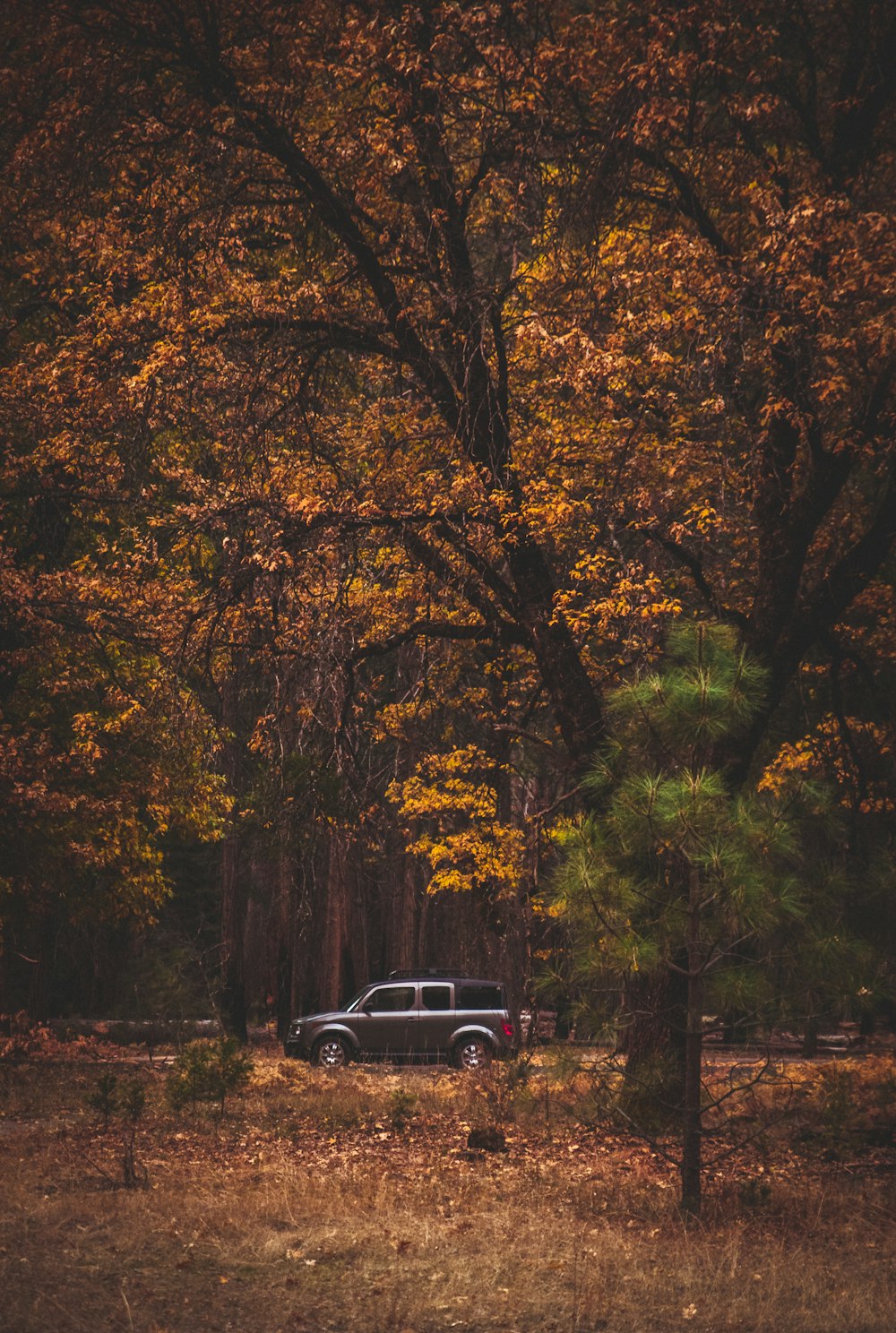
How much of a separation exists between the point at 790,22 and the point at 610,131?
8.99 feet

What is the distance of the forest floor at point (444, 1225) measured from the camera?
23.5ft

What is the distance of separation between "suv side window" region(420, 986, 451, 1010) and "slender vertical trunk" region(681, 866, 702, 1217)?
15316 millimetres

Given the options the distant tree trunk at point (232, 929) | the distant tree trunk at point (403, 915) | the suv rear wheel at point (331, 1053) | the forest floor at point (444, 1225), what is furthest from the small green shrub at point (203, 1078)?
the distant tree trunk at point (403, 915)

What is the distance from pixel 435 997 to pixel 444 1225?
51.1ft

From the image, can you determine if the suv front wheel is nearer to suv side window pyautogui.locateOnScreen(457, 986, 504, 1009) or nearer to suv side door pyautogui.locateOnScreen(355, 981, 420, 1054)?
suv side window pyautogui.locateOnScreen(457, 986, 504, 1009)

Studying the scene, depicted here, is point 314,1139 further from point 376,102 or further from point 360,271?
point 376,102

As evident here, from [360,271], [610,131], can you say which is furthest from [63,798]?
[610,131]

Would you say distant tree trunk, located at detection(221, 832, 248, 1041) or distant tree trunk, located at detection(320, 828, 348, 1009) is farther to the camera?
distant tree trunk, located at detection(320, 828, 348, 1009)

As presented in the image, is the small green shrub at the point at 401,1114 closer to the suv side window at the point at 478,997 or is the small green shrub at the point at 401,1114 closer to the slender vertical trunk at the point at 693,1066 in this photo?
the slender vertical trunk at the point at 693,1066

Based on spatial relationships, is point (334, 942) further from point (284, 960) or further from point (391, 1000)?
point (391, 1000)

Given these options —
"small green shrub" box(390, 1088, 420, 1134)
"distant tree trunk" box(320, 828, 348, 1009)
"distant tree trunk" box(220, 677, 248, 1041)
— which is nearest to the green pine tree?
"small green shrub" box(390, 1088, 420, 1134)

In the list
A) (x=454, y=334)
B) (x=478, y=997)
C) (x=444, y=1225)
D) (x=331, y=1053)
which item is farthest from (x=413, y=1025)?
(x=444, y=1225)

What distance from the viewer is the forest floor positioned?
23.5ft

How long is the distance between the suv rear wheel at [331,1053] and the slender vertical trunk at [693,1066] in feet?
50.6
